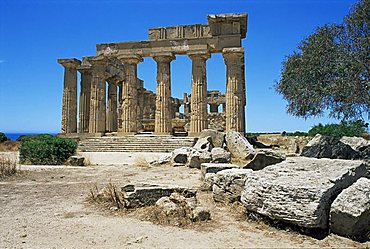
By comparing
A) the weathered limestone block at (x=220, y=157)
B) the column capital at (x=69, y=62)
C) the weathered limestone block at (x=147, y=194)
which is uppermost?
the column capital at (x=69, y=62)

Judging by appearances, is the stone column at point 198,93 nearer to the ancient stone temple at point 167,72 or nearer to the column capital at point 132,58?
the ancient stone temple at point 167,72

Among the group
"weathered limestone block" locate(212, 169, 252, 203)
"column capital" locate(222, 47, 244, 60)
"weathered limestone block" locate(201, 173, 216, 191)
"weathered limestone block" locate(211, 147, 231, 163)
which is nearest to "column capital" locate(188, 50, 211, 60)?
"column capital" locate(222, 47, 244, 60)

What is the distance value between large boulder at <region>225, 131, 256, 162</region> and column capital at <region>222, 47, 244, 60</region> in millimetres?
8057

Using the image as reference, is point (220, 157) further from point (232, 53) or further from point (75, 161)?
point (232, 53)

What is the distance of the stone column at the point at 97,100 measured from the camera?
82.0ft

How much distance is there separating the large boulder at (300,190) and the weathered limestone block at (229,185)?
62 cm

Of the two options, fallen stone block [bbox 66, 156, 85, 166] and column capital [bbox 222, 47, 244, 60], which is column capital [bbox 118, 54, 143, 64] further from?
fallen stone block [bbox 66, 156, 85, 166]

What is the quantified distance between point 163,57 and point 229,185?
59.8 ft

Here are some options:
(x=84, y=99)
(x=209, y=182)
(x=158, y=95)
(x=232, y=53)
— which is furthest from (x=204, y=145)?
(x=84, y=99)

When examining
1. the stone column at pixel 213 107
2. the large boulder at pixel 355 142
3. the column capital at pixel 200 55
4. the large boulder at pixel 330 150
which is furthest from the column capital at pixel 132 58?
the stone column at pixel 213 107

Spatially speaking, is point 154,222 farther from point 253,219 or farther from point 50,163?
point 50,163

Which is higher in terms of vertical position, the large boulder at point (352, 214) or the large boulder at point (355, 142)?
the large boulder at point (355, 142)

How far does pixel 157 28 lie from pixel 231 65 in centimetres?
613

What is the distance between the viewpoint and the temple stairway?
65.7 feet
